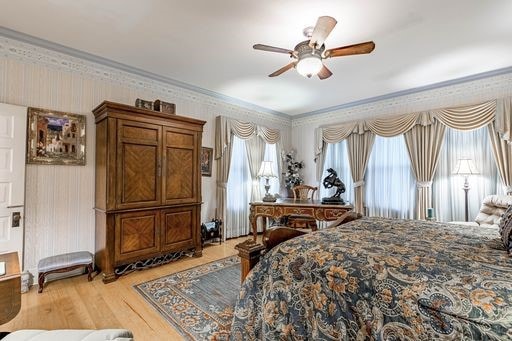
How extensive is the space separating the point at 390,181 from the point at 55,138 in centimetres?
516

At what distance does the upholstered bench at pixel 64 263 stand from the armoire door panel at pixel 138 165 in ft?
2.35

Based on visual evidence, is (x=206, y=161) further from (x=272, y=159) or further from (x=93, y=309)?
(x=93, y=309)

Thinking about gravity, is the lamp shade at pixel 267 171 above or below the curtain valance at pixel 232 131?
below

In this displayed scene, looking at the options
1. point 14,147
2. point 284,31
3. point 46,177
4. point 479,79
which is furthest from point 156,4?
point 479,79

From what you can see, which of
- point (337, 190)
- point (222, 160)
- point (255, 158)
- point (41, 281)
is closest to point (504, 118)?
point (337, 190)

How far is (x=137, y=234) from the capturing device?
307cm

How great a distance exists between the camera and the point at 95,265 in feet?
10.3

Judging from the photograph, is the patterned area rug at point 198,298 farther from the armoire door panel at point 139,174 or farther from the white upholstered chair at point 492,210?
the white upholstered chair at point 492,210

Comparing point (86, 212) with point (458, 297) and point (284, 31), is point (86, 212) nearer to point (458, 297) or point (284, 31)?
point (284, 31)

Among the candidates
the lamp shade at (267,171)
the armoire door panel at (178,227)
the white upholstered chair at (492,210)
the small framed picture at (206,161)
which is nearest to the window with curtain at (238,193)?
the small framed picture at (206,161)

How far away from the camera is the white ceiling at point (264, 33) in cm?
218

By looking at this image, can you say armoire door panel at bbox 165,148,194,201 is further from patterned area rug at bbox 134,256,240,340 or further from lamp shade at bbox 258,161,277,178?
lamp shade at bbox 258,161,277,178

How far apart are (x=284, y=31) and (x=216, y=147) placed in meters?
2.50

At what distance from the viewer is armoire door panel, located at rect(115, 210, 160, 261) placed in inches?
115
